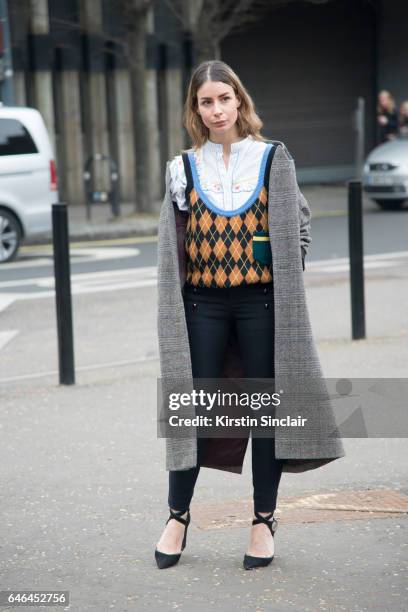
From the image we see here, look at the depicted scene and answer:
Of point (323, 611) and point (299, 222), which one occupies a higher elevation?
point (299, 222)

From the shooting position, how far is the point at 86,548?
175 inches

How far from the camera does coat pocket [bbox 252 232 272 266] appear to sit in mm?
4086

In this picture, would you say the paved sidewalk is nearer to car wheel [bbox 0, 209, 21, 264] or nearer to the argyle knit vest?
car wheel [bbox 0, 209, 21, 264]

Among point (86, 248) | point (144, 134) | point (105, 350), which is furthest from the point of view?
point (144, 134)

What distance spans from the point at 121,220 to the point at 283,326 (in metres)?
14.7

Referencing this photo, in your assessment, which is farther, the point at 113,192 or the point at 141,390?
the point at 113,192

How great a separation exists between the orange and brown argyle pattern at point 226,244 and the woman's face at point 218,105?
0.24m

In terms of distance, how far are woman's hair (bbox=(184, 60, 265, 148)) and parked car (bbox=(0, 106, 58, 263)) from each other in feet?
33.4

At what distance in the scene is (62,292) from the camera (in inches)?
292

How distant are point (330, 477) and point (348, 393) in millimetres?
1587

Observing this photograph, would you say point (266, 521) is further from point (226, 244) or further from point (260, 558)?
point (226, 244)

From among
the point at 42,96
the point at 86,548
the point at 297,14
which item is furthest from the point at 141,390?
the point at 297,14

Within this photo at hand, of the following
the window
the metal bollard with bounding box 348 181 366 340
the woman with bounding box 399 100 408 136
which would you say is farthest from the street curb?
the metal bollard with bounding box 348 181 366 340

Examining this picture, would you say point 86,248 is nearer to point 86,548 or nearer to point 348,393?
point 348,393
